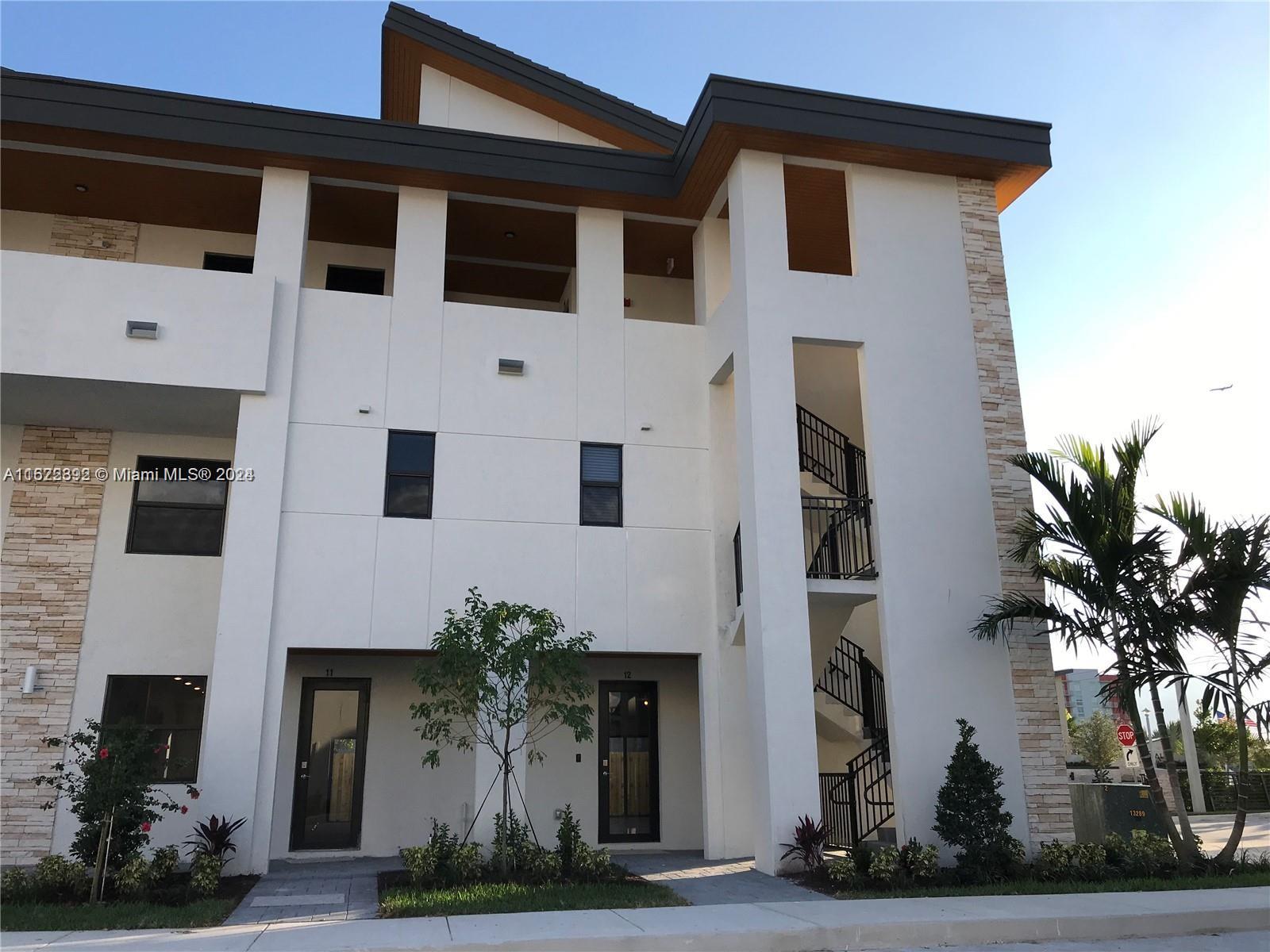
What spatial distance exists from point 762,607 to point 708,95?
21.9 feet

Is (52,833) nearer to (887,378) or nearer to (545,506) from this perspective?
(545,506)

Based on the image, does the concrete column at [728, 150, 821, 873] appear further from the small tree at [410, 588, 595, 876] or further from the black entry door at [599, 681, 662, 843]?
the black entry door at [599, 681, 662, 843]

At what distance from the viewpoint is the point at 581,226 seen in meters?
14.5

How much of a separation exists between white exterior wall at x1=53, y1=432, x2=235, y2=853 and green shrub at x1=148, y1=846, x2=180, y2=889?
2635 mm

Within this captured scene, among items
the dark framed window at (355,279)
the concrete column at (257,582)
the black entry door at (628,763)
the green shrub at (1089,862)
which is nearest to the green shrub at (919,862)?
the green shrub at (1089,862)

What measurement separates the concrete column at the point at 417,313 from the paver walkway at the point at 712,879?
253 inches

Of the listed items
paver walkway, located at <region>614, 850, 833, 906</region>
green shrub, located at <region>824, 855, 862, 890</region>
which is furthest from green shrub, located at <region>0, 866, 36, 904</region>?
green shrub, located at <region>824, 855, 862, 890</region>

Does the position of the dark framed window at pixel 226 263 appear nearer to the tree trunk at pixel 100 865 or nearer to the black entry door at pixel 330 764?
the black entry door at pixel 330 764

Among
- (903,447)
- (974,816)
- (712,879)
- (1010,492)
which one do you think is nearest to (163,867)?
(712,879)

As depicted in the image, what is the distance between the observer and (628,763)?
46.9 ft

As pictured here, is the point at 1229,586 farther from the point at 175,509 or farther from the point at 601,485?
the point at 175,509

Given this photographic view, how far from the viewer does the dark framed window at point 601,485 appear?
1341 centimetres

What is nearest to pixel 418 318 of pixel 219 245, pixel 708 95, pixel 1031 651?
pixel 219 245

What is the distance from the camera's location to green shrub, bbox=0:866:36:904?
358 inches
